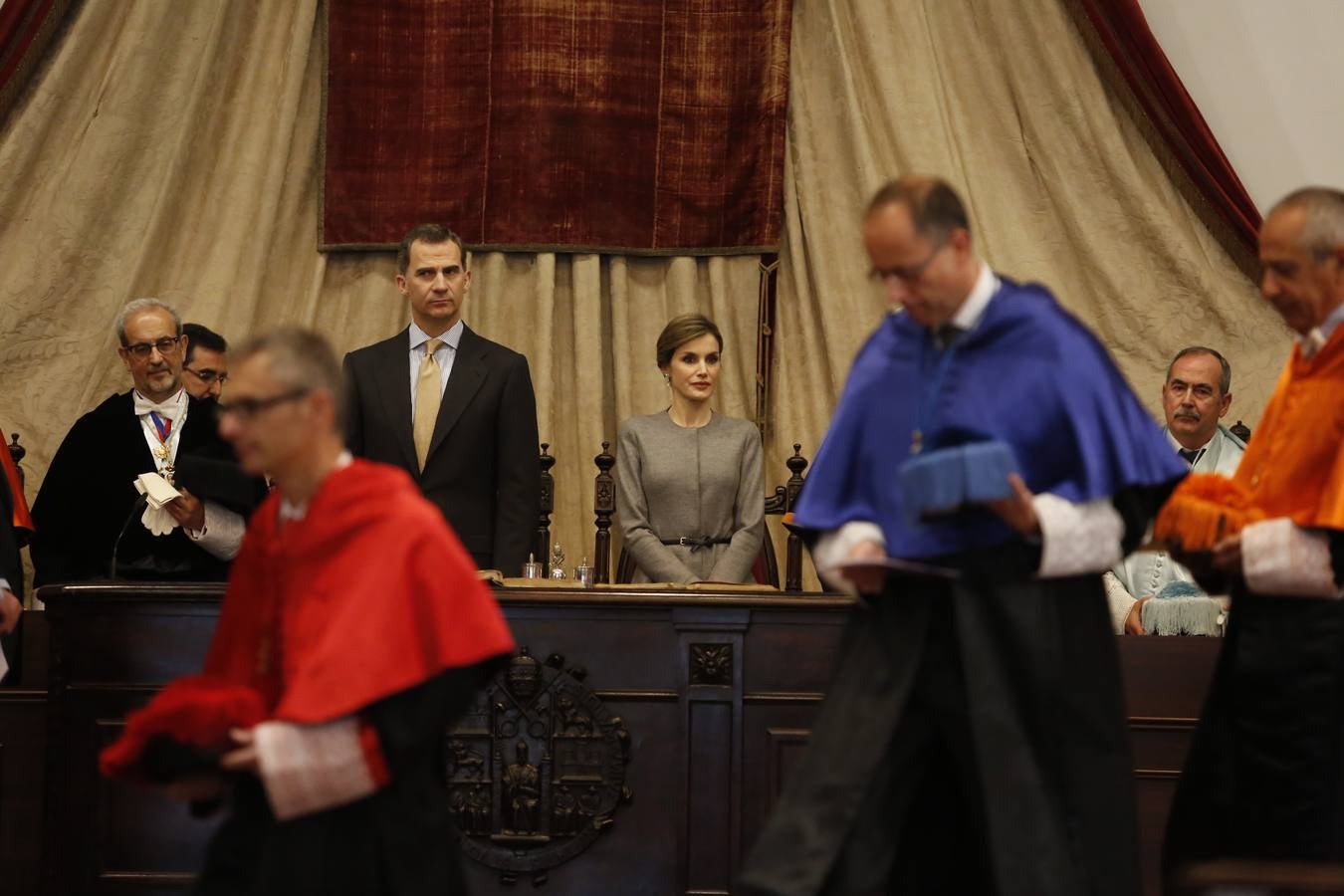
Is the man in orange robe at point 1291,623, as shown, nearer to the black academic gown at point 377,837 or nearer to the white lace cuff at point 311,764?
the black academic gown at point 377,837

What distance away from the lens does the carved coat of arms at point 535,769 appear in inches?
214

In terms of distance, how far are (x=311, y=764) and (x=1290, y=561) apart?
2.05 m

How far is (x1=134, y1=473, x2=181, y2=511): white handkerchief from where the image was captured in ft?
17.9

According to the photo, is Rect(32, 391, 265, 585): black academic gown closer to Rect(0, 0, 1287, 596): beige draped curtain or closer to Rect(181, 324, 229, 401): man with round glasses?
Rect(181, 324, 229, 401): man with round glasses

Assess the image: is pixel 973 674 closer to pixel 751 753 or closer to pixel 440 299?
pixel 751 753

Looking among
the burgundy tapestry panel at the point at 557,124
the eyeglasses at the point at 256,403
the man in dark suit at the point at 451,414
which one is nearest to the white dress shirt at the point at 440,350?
the man in dark suit at the point at 451,414

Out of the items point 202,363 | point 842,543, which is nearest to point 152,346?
point 202,363

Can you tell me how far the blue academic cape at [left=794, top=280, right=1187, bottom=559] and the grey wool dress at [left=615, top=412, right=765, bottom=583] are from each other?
2.78 meters

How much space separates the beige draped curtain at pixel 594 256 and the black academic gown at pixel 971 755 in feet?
14.7

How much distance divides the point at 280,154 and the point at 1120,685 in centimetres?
559

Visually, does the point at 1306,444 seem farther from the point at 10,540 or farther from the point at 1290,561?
the point at 10,540

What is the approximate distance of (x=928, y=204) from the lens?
3293 mm

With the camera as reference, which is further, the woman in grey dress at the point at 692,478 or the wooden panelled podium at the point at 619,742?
the woman in grey dress at the point at 692,478

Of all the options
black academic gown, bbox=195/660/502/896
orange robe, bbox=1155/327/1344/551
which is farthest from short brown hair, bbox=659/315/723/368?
black academic gown, bbox=195/660/502/896
